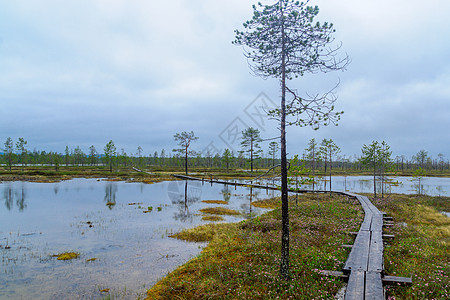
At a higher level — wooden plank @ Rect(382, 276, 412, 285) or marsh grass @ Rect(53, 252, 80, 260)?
wooden plank @ Rect(382, 276, 412, 285)

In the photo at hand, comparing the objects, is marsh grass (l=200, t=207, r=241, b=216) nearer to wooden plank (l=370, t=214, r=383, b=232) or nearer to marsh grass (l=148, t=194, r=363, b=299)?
marsh grass (l=148, t=194, r=363, b=299)

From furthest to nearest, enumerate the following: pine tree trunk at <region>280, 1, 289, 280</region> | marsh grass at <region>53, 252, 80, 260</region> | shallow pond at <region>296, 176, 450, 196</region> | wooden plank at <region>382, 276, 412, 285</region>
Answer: shallow pond at <region>296, 176, 450, 196</region>, marsh grass at <region>53, 252, 80, 260</region>, pine tree trunk at <region>280, 1, 289, 280</region>, wooden plank at <region>382, 276, 412, 285</region>

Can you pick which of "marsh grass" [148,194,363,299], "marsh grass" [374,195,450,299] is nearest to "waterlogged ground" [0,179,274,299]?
"marsh grass" [148,194,363,299]

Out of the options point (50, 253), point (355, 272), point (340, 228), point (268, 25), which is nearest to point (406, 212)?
point (340, 228)

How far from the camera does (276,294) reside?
770 cm

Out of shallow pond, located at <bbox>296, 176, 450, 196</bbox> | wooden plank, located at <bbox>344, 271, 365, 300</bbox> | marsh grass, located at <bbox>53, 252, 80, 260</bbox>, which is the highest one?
wooden plank, located at <bbox>344, 271, 365, 300</bbox>

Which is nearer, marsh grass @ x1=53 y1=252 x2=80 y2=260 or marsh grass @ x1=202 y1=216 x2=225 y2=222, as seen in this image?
marsh grass @ x1=53 y1=252 x2=80 y2=260

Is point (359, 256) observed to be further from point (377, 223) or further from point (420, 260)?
point (377, 223)

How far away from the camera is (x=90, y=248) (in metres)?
14.7

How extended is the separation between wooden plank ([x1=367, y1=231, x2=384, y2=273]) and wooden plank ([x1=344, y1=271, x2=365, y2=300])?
65 cm

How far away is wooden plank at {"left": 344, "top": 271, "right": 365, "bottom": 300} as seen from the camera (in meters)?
6.84

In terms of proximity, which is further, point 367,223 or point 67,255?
point 367,223

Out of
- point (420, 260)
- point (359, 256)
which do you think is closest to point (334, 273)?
point (359, 256)

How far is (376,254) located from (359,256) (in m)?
0.79
